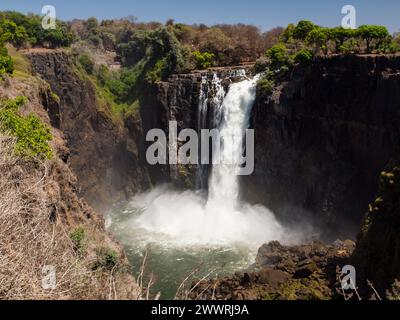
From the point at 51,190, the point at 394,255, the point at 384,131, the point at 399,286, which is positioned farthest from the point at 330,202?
the point at 51,190

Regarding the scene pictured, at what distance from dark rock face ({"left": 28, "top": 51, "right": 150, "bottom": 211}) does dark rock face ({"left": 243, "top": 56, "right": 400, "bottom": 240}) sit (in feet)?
46.1

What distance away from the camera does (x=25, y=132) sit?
55.1ft

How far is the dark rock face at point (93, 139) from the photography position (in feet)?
122

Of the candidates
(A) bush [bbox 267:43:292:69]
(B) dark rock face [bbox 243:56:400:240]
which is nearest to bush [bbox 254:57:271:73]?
(A) bush [bbox 267:43:292:69]

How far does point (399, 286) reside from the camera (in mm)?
13609

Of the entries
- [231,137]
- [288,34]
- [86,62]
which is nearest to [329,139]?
[231,137]

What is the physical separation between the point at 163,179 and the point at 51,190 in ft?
78.6

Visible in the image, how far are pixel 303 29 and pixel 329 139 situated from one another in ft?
50.0

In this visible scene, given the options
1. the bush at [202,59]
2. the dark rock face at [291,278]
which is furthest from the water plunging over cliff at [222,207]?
the bush at [202,59]

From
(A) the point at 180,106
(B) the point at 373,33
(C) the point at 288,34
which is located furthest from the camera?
(C) the point at 288,34

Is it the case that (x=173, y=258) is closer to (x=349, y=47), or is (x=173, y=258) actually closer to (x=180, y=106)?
(x=180, y=106)

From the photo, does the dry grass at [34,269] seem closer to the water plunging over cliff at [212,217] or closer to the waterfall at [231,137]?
the water plunging over cliff at [212,217]

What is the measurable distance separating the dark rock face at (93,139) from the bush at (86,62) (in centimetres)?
515
